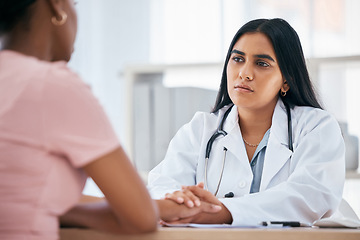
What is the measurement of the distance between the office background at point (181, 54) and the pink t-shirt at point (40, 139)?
201 centimetres

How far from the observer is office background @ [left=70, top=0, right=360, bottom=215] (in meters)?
2.83

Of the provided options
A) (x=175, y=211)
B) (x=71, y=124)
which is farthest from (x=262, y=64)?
(x=71, y=124)

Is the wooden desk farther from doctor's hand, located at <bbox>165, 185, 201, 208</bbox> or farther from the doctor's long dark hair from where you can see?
the doctor's long dark hair

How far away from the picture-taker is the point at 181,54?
4.15 metres

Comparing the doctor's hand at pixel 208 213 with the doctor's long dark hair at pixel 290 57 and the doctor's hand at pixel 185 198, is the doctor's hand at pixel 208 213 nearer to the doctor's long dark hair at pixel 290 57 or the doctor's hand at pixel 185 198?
the doctor's hand at pixel 185 198

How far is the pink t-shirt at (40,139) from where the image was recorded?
0.84 m

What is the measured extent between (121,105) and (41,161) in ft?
11.4

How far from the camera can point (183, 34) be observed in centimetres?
414

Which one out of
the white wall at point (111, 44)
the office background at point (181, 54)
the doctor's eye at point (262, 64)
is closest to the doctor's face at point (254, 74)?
the doctor's eye at point (262, 64)

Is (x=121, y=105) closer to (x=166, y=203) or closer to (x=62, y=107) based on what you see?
(x=166, y=203)

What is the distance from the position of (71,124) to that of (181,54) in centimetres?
334

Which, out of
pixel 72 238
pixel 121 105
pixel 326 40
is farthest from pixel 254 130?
pixel 121 105

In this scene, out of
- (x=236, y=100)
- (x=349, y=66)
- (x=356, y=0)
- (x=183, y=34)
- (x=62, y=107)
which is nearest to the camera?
(x=62, y=107)

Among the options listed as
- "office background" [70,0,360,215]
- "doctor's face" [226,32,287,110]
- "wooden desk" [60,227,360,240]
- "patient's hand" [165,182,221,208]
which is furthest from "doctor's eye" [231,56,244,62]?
"wooden desk" [60,227,360,240]
